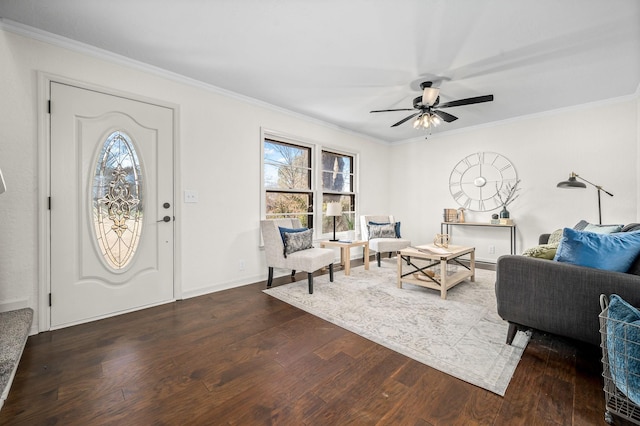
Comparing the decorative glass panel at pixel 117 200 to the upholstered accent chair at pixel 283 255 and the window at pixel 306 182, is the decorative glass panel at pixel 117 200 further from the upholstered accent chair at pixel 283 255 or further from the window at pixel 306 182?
the window at pixel 306 182

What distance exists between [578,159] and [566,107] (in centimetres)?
78

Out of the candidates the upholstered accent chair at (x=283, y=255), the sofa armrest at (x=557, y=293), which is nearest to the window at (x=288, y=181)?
the upholstered accent chair at (x=283, y=255)

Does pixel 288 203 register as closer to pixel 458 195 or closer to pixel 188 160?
pixel 188 160

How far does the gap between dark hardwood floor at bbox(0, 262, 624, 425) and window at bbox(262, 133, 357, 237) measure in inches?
83.3

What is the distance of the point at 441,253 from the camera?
3111mm

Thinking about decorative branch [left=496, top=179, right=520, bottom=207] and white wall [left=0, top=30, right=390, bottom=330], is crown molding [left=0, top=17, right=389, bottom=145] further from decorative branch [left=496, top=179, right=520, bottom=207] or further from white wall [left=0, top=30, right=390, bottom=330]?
decorative branch [left=496, top=179, right=520, bottom=207]

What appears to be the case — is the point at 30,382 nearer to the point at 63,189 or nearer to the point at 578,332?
the point at 63,189

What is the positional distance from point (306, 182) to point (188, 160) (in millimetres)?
1924

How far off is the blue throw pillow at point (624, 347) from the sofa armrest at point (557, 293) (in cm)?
32

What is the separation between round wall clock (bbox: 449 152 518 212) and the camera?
15.4ft

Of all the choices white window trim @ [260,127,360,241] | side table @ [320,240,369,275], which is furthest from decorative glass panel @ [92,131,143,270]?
side table @ [320,240,369,275]

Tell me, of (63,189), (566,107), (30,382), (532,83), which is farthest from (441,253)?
(63,189)

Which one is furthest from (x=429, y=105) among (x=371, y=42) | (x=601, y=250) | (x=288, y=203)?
(x=288, y=203)

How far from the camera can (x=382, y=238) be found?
473 centimetres
